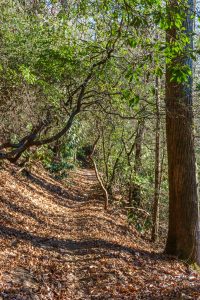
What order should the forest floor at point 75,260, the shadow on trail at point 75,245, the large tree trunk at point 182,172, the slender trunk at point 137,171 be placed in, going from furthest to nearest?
the slender trunk at point 137,171 → the shadow on trail at point 75,245 → the large tree trunk at point 182,172 → the forest floor at point 75,260

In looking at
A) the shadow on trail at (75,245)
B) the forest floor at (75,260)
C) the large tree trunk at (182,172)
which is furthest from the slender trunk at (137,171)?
the large tree trunk at (182,172)

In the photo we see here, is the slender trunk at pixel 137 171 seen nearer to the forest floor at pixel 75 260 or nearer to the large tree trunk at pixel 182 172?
the forest floor at pixel 75 260

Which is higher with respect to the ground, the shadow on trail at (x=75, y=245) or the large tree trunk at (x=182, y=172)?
the large tree trunk at (x=182, y=172)

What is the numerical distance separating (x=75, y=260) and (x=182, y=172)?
3031mm

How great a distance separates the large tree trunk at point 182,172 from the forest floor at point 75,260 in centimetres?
52

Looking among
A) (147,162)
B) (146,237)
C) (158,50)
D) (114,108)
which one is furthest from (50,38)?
(147,162)

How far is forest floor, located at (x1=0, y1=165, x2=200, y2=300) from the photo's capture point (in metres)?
5.98

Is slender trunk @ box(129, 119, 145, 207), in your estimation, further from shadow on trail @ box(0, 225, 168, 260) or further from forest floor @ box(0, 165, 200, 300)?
shadow on trail @ box(0, 225, 168, 260)

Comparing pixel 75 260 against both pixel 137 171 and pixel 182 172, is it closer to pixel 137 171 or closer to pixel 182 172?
pixel 182 172

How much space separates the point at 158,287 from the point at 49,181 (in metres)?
13.0

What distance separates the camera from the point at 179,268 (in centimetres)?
773

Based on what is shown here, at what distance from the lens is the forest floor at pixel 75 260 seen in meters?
5.98

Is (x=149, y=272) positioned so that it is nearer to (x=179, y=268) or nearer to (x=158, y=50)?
(x=179, y=268)

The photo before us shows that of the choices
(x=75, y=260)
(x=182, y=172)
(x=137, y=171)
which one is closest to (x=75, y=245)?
(x=75, y=260)
